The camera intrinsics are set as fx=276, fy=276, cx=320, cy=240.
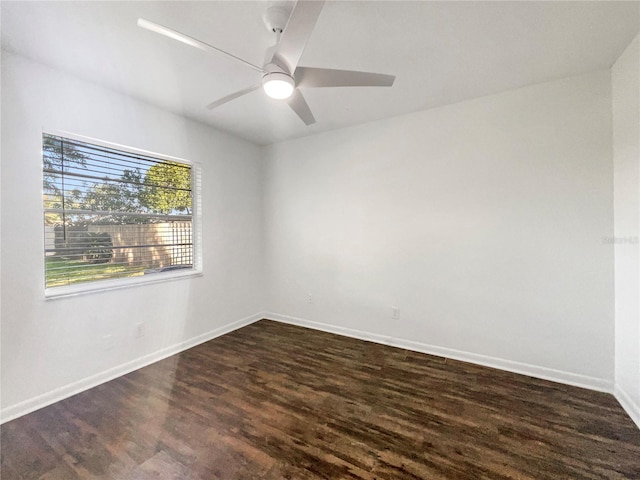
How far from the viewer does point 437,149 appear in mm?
2816

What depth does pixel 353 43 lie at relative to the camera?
184 centimetres

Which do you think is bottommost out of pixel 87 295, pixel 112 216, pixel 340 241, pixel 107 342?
pixel 107 342

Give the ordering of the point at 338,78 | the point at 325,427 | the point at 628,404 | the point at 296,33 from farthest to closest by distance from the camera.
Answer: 1. the point at 628,404
2. the point at 325,427
3. the point at 338,78
4. the point at 296,33

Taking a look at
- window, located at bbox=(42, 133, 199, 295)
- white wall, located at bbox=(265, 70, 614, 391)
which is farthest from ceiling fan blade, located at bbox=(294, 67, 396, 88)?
window, located at bbox=(42, 133, 199, 295)

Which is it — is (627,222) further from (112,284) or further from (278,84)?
(112,284)

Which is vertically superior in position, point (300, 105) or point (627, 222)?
point (300, 105)

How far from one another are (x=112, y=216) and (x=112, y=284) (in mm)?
629

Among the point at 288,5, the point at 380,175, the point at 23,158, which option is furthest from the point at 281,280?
the point at 288,5

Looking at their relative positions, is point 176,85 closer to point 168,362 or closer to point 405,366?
point 168,362

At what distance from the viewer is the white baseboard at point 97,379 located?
1939 millimetres

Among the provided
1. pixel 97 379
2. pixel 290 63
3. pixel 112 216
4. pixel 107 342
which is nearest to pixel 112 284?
pixel 107 342

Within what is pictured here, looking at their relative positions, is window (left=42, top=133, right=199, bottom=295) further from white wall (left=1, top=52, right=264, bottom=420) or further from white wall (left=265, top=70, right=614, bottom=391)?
white wall (left=265, top=70, right=614, bottom=391)

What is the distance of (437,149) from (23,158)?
345 centimetres

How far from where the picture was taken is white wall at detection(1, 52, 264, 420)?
6.35 feet
